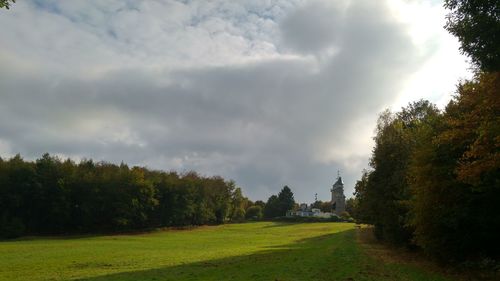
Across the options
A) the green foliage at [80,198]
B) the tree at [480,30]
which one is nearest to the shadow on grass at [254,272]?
the tree at [480,30]

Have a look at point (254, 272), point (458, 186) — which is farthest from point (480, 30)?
point (254, 272)

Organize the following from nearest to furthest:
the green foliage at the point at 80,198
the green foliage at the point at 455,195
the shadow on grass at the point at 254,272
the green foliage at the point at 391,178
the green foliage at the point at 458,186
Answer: the green foliage at the point at 458,186 < the green foliage at the point at 455,195 < the shadow on grass at the point at 254,272 < the green foliage at the point at 391,178 < the green foliage at the point at 80,198

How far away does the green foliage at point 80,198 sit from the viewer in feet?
322

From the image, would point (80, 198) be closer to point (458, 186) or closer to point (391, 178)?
point (391, 178)

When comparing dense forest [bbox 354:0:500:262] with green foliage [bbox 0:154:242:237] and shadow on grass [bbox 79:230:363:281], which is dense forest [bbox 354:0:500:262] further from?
green foliage [bbox 0:154:242:237]

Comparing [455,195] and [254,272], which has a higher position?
[455,195]

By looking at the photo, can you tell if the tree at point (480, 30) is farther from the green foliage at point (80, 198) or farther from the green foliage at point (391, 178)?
the green foliage at point (80, 198)

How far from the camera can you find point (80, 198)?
105312mm

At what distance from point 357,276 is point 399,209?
23012mm

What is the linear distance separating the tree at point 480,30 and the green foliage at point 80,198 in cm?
9414

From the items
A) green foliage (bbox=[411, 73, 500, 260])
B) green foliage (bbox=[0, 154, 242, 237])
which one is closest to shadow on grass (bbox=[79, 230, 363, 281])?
green foliage (bbox=[411, 73, 500, 260])

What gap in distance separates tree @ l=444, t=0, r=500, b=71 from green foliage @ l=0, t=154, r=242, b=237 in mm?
94139

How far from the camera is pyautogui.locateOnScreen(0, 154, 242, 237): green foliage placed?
322ft

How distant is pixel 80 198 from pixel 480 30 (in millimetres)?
102245
